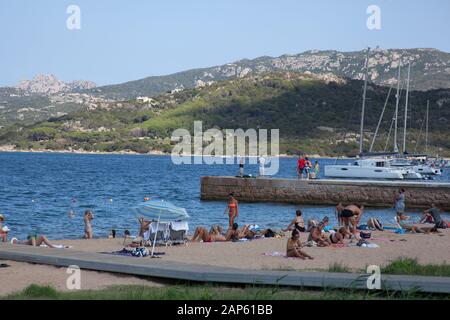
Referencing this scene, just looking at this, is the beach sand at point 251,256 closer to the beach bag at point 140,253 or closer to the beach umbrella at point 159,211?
the beach bag at point 140,253

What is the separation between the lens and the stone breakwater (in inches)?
1489

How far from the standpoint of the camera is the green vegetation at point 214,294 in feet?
34.7

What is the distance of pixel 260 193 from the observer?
4003 cm

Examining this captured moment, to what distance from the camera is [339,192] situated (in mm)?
38969

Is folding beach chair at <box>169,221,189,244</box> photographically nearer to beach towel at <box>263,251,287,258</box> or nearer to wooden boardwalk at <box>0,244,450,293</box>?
beach towel at <box>263,251,287,258</box>

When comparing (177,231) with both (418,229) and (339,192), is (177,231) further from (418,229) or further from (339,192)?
(339,192)

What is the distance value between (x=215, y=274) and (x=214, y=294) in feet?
7.74

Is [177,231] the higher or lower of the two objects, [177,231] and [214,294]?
the lower

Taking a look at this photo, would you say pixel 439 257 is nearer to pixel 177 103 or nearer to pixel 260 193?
pixel 260 193

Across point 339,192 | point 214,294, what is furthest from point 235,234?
point 339,192

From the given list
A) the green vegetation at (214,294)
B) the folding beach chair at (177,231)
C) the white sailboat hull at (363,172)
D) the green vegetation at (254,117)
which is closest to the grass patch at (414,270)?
the green vegetation at (214,294)

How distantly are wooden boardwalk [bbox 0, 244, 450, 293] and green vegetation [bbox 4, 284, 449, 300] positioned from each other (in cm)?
21

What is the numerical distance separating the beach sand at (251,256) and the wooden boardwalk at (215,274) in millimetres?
210
